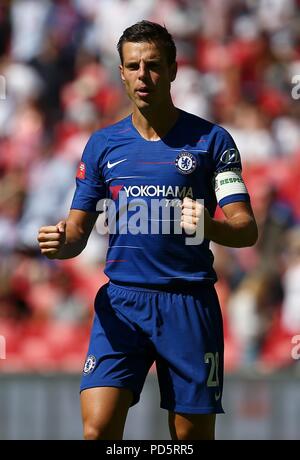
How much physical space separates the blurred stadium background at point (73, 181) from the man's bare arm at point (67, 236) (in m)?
3.43

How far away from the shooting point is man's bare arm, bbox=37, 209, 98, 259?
4367 mm

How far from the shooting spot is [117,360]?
4.52 m

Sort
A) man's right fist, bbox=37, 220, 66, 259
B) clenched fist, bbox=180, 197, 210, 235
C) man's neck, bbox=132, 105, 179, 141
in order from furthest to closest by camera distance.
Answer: man's neck, bbox=132, 105, 179, 141 < man's right fist, bbox=37, 220, 66, 259 < clenched fist, bbox=180, 197, 210, 235

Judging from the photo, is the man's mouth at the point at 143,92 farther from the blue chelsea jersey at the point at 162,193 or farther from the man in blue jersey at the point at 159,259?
the blue chelsea jersey at the point at 162,193

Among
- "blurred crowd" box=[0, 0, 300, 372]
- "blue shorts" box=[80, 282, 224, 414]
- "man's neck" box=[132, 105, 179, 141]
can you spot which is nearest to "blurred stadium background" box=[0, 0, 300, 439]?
"blurred crowd" box=[0, 0, 300, 372]

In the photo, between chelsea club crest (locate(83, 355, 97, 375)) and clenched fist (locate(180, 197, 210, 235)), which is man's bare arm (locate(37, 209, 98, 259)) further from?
clenched fist (locate(180, 197, 210, 235))

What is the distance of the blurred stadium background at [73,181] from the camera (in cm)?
798

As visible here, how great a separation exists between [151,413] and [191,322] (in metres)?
3.49

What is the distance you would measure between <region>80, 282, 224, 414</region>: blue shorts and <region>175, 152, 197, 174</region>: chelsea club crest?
0.54 metres

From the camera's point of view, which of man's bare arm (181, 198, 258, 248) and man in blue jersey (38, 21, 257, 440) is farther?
man in blue jersey (38, 21, 257, 440)

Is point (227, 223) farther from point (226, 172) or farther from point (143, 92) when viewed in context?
point (143, 92)

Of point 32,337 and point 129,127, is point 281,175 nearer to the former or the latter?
point 32,337
